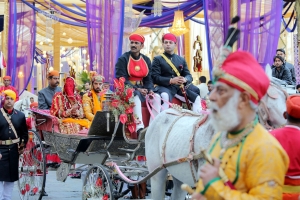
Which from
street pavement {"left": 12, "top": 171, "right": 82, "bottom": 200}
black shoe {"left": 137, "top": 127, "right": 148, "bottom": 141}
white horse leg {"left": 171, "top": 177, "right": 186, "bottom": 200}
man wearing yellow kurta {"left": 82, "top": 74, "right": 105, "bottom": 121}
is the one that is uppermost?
man wearing yellow kurta {"left": 82, "top": 74, "right": 105, "bottom": 121}

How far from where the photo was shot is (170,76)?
7.68 metres

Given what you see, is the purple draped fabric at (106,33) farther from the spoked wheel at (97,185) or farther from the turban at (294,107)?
the turban at (294,107)

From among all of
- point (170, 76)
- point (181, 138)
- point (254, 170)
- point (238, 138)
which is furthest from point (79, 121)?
point (254, 170)

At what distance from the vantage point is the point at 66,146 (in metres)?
8.36

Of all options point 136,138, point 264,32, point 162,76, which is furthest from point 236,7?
point 136,138

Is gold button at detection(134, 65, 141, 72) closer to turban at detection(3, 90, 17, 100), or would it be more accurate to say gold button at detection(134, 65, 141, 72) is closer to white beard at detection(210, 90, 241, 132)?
turban at detection(3, 90, 17, 100)

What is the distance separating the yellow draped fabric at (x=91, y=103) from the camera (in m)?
9.12

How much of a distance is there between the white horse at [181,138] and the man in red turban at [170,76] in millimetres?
1080

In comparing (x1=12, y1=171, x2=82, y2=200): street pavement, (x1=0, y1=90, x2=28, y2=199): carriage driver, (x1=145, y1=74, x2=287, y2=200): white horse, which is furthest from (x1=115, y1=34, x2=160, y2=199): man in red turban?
(x1=12, y1=171, x2=82, y2=200): street pavement

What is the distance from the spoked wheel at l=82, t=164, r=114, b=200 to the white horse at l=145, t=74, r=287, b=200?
965 mm

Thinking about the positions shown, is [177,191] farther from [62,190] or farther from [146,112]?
[62,190]

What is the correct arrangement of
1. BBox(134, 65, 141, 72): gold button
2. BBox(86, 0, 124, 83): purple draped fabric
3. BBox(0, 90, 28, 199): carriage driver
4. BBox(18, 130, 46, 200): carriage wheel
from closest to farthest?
BBox(134, 65, 141, 72): gold button, BBox(0, 90, 28, 199): carriage driver, BBox(18, 130, 46, 200): carriage wheel, BBox(86, 0, 124, 83): purple draped fabric

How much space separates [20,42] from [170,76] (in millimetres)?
10852

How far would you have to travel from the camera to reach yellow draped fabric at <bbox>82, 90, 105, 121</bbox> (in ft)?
29.9
